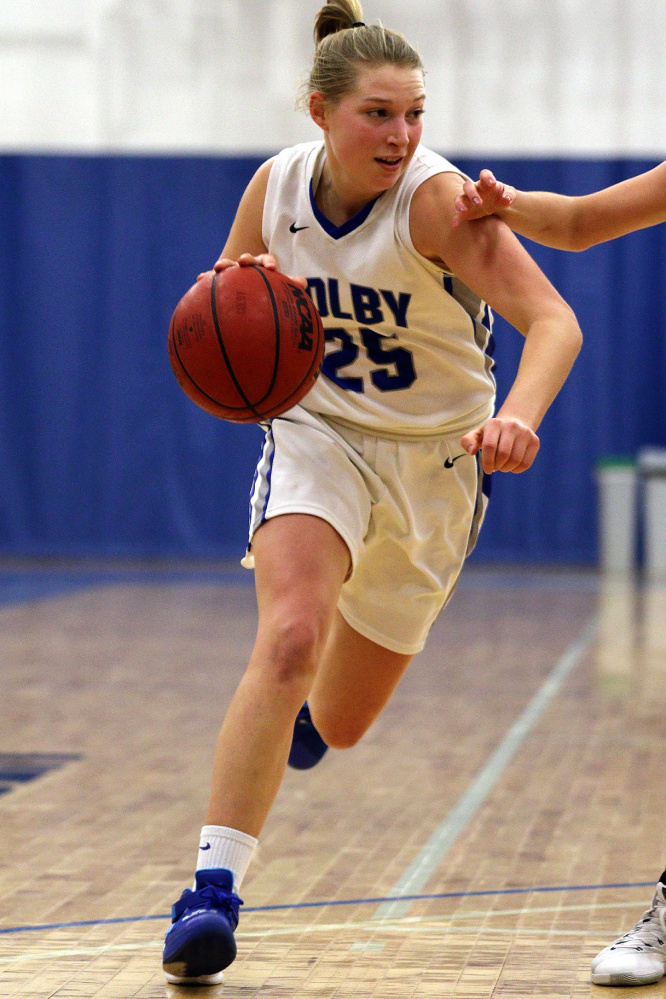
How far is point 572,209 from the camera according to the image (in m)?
2.63

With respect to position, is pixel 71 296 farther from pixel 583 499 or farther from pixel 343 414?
pixel 343 414

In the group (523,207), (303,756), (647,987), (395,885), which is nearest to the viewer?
(647,987)

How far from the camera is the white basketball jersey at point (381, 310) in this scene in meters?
2.75

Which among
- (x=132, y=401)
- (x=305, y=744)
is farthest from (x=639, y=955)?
(x=132, y=401)

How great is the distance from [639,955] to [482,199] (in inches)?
54.4

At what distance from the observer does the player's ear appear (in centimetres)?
272

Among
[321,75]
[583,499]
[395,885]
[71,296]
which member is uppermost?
[321,75]

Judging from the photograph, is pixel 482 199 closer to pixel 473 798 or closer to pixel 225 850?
pixel 225 850

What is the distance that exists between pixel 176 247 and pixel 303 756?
8.42 metres

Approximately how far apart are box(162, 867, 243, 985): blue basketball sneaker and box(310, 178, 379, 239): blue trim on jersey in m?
1.28

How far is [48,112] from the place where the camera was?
11.3m


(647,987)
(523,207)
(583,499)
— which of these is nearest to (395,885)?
(647,987)

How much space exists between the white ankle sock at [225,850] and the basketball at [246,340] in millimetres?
812

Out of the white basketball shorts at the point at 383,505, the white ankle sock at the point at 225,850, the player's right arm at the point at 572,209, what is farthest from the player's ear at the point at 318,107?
the white ankle sock at the point at 225,850
